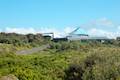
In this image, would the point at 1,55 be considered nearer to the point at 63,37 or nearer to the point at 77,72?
the point at 77,72

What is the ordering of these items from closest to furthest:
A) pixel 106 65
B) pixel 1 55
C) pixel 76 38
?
pixel 106 65
pixel 1 55
pixel 76 38

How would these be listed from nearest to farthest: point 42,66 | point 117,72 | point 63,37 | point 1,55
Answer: point 117,72
point 42,66
point 1,55
point 63,37

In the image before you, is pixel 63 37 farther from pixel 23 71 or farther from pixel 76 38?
pixel 23 71

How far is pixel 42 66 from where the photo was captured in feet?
161

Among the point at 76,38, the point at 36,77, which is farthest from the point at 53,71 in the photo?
the point at 76,38

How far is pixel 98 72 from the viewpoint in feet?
96.7

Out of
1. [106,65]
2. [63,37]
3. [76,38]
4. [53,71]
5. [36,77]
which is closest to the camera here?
[106,65]

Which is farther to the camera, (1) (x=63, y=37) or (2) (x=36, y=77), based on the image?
(1) (x=63, y=37)

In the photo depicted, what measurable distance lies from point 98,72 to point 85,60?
7.34 metres

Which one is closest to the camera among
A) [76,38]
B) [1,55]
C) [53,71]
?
[53,71]

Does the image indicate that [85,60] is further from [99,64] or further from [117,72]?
[117,72]

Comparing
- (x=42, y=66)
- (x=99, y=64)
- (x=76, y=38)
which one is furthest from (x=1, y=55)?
(x=76, y=38)

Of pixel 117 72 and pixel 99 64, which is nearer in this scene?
pixel 117 72

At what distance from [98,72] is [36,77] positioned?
11466 mm
